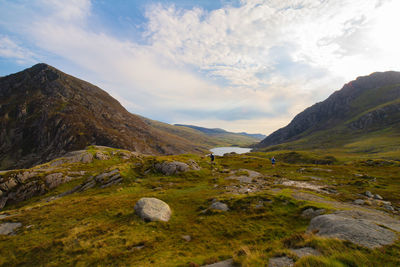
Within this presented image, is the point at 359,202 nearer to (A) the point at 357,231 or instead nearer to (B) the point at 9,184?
(A) the point at 357,231

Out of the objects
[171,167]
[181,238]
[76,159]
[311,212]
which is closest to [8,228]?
[181,238]

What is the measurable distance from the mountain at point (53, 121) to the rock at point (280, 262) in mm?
152867

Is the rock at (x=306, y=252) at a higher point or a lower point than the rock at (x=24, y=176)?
higher

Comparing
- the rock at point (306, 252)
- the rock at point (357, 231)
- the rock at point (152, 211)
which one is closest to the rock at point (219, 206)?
the rock at point (152, 211)

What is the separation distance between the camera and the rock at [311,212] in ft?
43.3

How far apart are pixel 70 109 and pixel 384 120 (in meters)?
311

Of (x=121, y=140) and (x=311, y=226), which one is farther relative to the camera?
(x=121, y=140)

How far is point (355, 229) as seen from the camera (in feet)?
28.1

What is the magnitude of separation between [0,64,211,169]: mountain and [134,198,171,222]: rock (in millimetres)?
139819

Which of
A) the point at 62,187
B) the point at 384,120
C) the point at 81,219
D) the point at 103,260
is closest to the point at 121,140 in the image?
the point at 62,187

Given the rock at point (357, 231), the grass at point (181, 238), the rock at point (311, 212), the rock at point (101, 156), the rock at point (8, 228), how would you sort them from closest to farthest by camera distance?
the grass at point (181, 238) → the rock at point (357, 231) → the rock at point (311, 212) → the rock at point (8, 228) → the rock at point (101, 156)

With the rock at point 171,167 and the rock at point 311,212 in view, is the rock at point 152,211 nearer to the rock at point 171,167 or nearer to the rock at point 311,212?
the rock at point 311,212

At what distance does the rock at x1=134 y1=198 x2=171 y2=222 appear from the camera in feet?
50.2

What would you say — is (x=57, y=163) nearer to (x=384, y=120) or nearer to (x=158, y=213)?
(x=158, y=213)
